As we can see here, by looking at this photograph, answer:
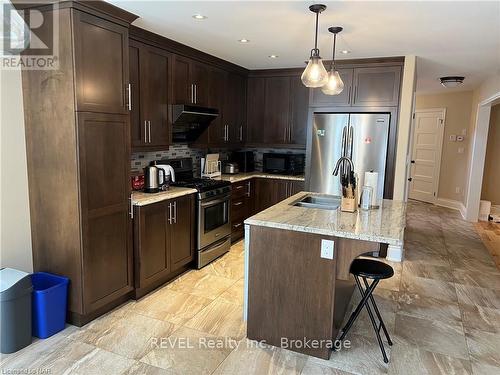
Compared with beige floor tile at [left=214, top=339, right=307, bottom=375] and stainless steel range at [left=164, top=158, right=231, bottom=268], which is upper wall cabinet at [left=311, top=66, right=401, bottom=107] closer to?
stainless steel range at [left=164, top=158, right=231, bottom=268]

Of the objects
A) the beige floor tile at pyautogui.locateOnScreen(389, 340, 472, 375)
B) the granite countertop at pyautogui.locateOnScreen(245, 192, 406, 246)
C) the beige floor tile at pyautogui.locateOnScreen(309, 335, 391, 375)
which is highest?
the granite countertop at pyautogui.locateOnScreen(245, 192, 406, 246)

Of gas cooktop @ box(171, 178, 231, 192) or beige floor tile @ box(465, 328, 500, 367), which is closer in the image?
beige floor tile @ box(465, 328, 500, 367)

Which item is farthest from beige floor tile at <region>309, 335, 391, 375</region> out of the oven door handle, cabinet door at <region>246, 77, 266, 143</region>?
cabinet door at <region>246, 77, 266, 143</region>

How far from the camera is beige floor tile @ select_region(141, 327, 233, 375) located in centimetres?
236

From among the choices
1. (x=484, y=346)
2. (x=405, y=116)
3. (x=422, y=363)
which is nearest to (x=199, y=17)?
(x=405, y=116)

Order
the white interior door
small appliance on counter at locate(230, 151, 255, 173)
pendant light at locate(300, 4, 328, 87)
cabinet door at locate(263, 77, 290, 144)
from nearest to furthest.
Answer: pendant light at locate(300, 4, 328, 87), cabinet door at locate(263, 77, 290, 144), small appliance on counter at locate(230, 151, 255, 173), the white interior door

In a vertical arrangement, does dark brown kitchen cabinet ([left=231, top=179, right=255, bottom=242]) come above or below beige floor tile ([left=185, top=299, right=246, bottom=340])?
above

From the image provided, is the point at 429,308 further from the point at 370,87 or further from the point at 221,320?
the point at 370,87

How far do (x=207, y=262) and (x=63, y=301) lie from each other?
1.70 m

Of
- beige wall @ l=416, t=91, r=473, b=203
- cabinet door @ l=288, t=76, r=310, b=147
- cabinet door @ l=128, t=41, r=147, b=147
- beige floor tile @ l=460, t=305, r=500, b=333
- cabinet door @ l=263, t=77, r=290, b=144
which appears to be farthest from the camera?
beige wall @ l=416, t=91, r=473, b=203

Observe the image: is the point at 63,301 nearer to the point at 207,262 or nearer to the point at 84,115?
the point at 84,115

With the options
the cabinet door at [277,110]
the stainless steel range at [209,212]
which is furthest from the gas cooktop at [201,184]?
the cabinet door at [277,110]

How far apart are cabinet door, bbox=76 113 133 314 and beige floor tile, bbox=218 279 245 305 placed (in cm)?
89

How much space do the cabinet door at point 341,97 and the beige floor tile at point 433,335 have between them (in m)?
2.69
